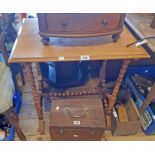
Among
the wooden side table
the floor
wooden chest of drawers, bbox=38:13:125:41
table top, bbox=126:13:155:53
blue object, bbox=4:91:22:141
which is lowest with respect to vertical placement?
the floor

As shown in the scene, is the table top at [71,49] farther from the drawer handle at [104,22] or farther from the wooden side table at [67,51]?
the drawer handle at [104,22]

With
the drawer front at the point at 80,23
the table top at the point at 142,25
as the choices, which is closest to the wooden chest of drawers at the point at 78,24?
the drawer front at the point at 80,23

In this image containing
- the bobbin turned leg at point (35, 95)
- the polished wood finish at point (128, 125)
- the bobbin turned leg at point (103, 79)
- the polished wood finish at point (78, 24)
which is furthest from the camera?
the bobbin turned leg at point (103, 79)

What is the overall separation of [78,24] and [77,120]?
1.90 ft

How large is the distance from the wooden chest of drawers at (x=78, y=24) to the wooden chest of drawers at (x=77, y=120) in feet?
1.59

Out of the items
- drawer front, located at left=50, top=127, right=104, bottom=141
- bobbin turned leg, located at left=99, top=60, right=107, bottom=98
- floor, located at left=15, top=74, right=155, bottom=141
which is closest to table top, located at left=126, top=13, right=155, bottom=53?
bobbin turned leg, located at left=99, top=60, right=107, bottom=98

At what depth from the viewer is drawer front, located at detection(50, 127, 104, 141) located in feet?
3.93

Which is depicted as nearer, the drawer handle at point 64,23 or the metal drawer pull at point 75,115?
the drawer handle at point 64,23

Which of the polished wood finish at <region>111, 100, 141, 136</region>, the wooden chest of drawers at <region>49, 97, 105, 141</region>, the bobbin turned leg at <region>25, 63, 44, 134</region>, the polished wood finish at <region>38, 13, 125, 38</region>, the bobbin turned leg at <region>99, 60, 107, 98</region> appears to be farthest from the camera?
the bobbin turned leg at <region>99, 60, 107, 98</region>

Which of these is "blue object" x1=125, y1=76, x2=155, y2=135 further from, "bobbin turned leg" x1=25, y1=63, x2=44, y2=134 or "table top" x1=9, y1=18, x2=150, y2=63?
"bobbin turned leg" x1=25, y1=63, x2=44, y2=134

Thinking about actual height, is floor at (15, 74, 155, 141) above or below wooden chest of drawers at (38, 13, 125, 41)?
below

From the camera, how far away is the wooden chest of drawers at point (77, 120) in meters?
1.17

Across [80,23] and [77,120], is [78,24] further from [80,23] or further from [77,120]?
[77,120]
